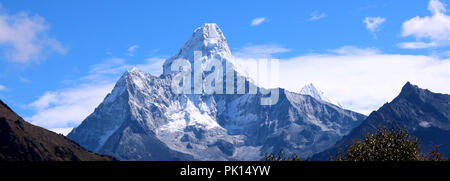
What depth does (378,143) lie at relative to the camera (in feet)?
310
